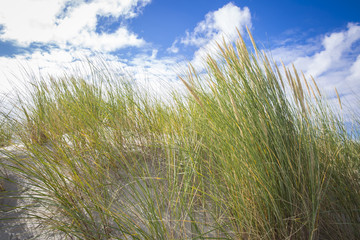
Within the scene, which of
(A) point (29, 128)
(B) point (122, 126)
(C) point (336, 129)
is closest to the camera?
(C) point (336, 129)

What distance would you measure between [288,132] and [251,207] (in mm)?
500

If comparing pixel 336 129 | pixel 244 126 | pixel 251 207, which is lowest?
pixel 251 207

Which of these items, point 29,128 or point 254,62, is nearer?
point 254,62

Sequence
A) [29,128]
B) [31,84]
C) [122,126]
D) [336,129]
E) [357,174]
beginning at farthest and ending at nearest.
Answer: [31,84], [29,128], [122,126], [336,129], [357,174]

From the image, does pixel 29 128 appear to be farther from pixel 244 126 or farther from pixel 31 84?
pixel 244 126

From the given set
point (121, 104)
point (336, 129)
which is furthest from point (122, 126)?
point (336, 129)

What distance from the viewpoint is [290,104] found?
4.38ft

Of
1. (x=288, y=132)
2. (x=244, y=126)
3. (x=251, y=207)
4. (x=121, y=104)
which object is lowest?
(x=251, y=207)

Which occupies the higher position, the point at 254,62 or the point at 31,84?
the point at 31,84

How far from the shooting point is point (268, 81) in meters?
1.32

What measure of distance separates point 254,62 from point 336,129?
3.16 feet

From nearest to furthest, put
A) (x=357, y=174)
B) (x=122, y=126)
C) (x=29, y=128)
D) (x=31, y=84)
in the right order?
(x=357, y=174) < (x=122, y=126) < (x=29, y=128) < (x=31, y=84)

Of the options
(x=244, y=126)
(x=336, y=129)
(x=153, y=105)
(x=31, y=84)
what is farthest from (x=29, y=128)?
(x=336, y=129)

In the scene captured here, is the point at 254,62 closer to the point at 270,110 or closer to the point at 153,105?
the point at 270,110
